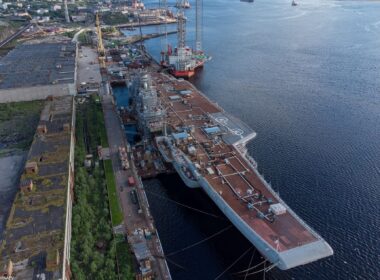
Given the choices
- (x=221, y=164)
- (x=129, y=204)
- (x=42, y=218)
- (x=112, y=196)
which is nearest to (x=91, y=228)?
(x=42, y=218)

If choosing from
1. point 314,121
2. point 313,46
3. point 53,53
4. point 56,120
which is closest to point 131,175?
point 56,120

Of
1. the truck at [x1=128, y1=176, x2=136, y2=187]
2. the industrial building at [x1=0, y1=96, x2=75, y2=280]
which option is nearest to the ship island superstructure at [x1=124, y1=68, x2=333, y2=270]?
the truck at [x1=128, y1=176, x2=136, y2=187]

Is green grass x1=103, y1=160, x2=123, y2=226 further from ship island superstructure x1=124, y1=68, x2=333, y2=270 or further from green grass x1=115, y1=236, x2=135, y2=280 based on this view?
ship island superstructure x1=124, y1=68, x2=333, y2=270

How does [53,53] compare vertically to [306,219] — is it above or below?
above

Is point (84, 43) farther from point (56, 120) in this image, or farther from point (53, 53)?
point (56, 120)

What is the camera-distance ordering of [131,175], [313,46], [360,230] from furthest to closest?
1. [313,46]
2. [131,175]
3. [360,230]

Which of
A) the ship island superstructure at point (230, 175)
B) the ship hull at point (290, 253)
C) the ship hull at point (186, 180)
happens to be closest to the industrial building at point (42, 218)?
the ship hull at point (186, 180)

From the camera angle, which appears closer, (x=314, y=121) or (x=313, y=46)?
(x=314, y=121)
